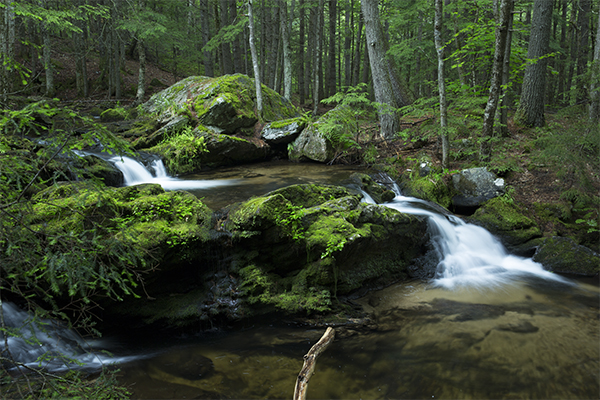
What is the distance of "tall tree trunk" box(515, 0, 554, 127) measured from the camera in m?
11.1

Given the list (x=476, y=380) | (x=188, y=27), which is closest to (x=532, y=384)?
(x=476, y=380)

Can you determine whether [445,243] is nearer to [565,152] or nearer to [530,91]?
[565,152]

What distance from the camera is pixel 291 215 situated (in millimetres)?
5812

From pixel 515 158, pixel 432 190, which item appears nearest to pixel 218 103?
pixel 432 190

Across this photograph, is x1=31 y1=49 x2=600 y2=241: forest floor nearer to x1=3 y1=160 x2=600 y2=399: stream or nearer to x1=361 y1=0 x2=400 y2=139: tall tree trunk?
x1=361 y1=0 x2=400 y2=139: tall tree trunk

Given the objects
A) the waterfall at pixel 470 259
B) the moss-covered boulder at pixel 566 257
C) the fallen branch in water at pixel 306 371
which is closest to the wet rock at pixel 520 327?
the waterfall at pixel 470 259

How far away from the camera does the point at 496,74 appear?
28.9 ft

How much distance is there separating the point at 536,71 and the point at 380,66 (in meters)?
5.11

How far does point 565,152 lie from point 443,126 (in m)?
2.85

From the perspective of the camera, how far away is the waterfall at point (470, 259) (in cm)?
668

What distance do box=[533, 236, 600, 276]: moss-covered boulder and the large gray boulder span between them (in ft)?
5.72

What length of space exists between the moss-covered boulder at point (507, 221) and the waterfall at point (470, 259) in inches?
9.3

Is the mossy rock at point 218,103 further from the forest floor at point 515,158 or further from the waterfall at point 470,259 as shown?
the waterfall at point 470,259

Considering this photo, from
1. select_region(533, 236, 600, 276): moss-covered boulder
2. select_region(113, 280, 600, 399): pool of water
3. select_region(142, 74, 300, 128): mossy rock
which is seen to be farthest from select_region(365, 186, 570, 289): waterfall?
select_region(142, 74, 300, 128): mossy rock
